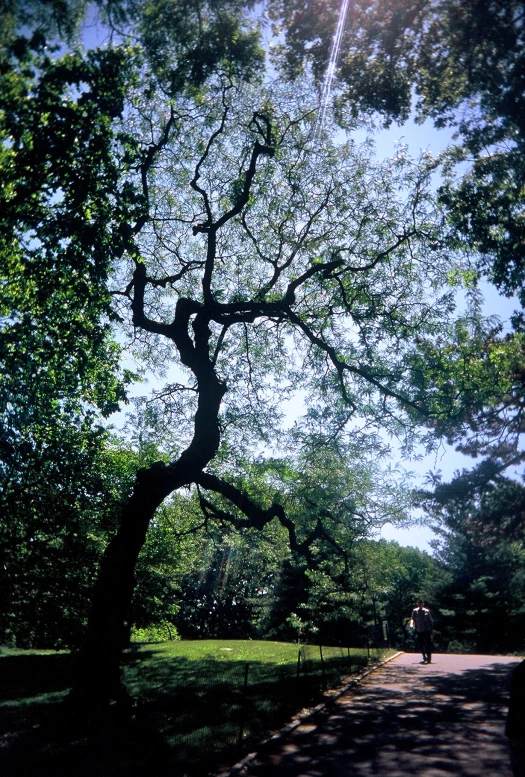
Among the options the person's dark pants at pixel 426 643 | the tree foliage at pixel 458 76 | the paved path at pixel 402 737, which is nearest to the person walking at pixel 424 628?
the person's dark pants at pixel 426 643

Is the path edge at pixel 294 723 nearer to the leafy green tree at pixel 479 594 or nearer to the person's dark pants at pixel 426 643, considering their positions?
the person's dark pants at pixel 426 643

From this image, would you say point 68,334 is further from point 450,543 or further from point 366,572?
point 450,543

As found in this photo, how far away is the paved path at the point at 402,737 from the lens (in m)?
6.01

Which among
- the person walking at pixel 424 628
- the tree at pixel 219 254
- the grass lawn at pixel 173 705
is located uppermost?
the tree at pixel 219 254

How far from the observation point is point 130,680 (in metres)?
13.7

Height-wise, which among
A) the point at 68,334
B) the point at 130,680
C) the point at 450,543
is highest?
the point at 68,334

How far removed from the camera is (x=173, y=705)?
32.5 feet

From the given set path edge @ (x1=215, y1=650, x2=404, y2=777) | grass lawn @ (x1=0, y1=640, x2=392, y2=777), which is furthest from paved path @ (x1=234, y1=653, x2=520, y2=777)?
grass lawn @ (x1=0, y1=640, x2=392, y2=777)

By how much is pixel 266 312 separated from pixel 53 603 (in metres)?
9.10

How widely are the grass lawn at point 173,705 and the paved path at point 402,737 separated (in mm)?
691

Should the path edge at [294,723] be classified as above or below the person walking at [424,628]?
below

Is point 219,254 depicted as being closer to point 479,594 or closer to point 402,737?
point 402,737

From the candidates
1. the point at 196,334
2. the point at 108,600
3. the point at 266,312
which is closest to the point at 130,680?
the point at 108,600

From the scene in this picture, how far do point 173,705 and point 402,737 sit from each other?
4.69 m
